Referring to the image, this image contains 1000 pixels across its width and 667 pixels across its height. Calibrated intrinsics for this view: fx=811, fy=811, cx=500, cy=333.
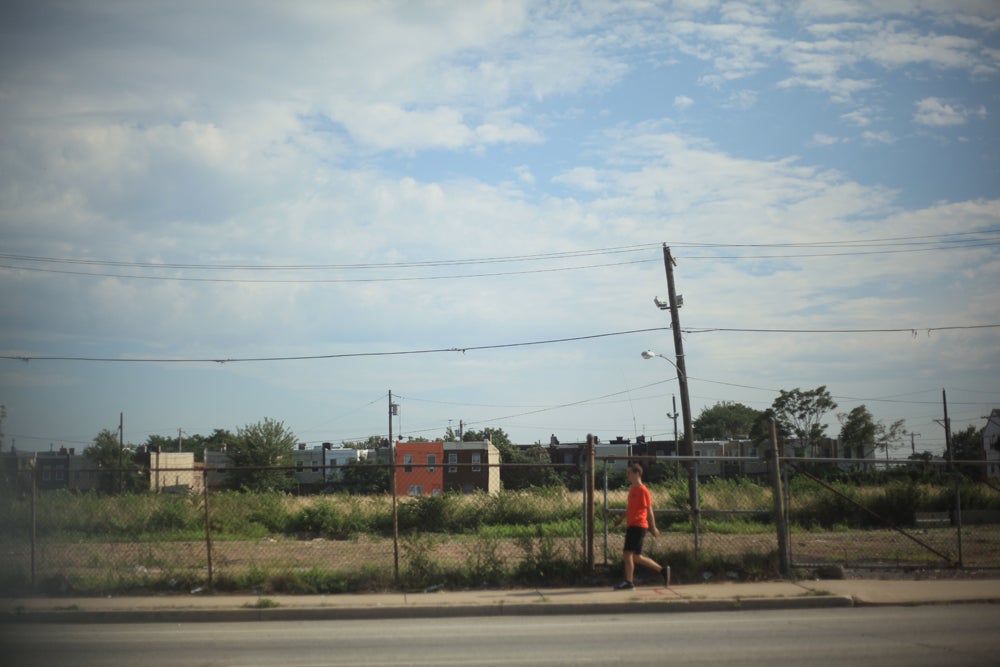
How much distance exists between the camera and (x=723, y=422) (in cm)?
12850

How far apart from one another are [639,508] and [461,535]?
27.0 ft

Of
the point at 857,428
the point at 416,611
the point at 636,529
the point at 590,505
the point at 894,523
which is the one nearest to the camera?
the point at 416,611

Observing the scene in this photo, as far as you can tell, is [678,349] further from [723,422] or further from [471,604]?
[723,422]

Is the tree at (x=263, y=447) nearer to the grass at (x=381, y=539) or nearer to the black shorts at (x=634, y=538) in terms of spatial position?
the grass at (x=381, y=539)

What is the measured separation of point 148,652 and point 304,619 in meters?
2.53

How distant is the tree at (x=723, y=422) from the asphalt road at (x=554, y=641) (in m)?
121

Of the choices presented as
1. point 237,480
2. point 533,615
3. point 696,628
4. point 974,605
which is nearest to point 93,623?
point 533,615

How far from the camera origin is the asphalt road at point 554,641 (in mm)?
8094

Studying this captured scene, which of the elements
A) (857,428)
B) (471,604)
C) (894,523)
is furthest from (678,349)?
(857,428)

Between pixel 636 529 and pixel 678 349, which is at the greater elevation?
pixel 678 349

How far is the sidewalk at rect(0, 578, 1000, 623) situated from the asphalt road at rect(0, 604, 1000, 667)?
256mm

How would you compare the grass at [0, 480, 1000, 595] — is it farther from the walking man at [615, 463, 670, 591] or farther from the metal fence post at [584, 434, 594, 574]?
the walking man at [615, 463, 670, 591]

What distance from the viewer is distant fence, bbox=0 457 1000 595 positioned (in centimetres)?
1266

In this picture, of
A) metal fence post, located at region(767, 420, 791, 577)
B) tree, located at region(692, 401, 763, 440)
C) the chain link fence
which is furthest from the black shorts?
tree, located at region(692, 401, 763, 440)
